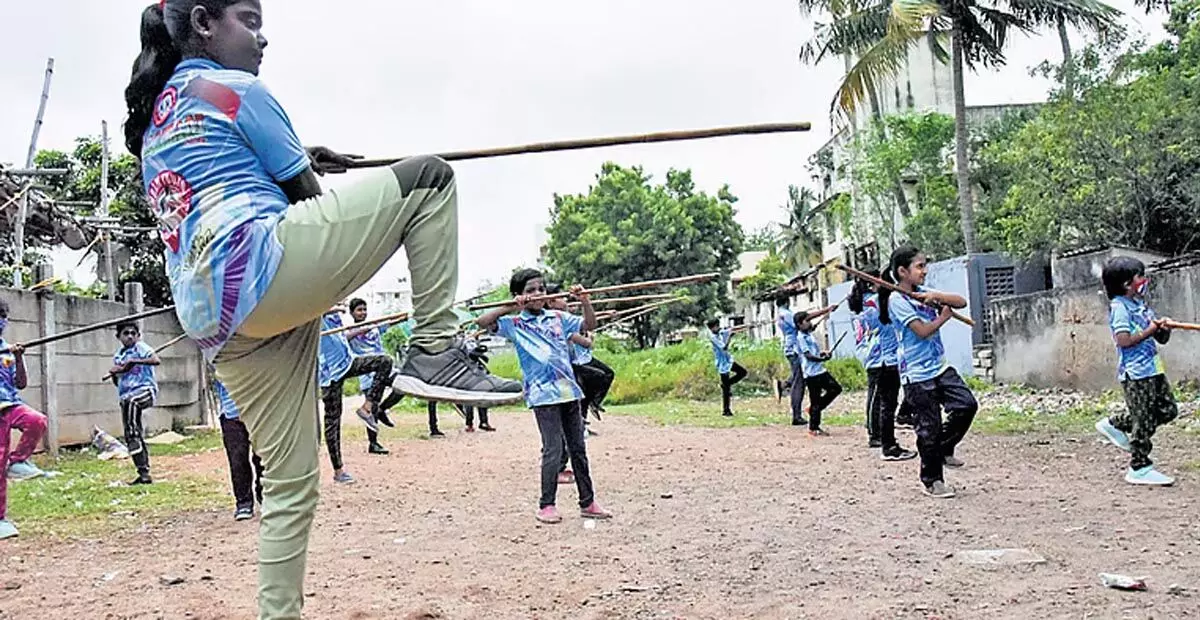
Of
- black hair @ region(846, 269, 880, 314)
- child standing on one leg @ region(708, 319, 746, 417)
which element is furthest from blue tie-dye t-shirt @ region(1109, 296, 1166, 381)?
child standing on one leg @ region(708, 319, 746, 417)

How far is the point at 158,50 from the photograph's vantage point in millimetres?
2961

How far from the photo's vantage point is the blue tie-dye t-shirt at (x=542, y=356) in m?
6.86

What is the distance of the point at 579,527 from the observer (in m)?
6.60

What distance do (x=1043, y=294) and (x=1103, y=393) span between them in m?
2.54

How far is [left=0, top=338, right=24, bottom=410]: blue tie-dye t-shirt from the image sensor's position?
24.3ft

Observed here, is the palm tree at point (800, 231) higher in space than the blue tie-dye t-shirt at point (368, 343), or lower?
higher

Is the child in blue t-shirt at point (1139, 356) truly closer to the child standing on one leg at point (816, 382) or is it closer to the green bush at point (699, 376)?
the child standing on one leg at point (816, 382)

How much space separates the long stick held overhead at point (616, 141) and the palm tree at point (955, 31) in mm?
16481

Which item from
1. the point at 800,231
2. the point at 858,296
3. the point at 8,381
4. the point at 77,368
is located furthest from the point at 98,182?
the point at 800,231

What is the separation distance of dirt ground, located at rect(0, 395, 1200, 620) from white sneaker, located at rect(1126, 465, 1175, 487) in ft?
0.61

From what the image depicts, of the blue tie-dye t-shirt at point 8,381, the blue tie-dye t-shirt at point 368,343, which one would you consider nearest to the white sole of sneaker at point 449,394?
the blue tie-dye t-shirt at point 8,381

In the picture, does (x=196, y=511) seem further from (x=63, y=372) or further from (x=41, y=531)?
(x=63, y=372)

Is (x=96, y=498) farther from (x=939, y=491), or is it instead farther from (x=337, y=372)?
(x=939, y=491)

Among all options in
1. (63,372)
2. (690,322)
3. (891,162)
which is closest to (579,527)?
(63,372)
